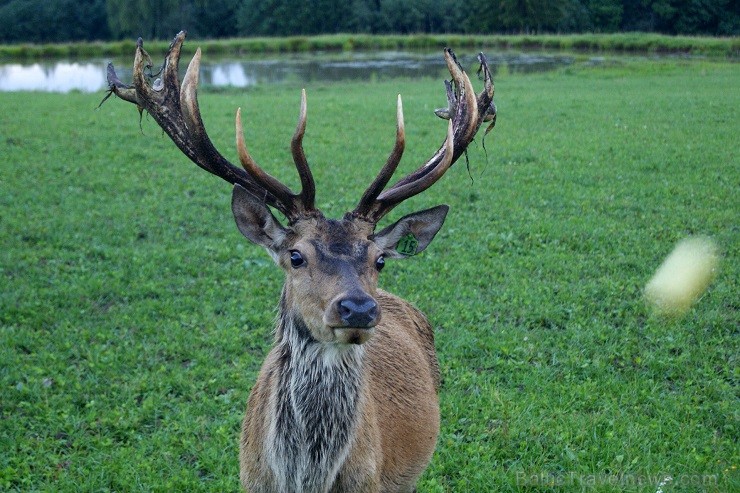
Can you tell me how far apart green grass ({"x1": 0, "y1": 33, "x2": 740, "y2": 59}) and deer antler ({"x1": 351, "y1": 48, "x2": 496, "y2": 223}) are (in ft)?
136

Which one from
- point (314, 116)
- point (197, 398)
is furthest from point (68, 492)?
point (314, 116)

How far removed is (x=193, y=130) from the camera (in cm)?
404

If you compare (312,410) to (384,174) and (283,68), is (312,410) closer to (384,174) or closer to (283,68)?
(384,174)

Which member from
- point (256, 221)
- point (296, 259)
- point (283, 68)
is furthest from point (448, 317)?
point (283, 68)

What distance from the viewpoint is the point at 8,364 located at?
5926 mm

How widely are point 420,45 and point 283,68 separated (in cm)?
1587

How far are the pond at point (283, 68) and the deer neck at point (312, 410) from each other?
27.9m

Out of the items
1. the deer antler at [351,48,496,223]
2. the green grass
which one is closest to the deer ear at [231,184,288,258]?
the deer antler at [351,48,496,223]

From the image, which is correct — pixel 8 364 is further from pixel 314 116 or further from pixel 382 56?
pixel 382 56

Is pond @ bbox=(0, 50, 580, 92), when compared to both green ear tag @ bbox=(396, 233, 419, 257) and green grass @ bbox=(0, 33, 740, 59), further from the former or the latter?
green ear tag @ bbox=(396, 233, 419, 257)

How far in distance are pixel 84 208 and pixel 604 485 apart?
8324 millimetres

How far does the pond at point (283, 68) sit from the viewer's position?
3344cm

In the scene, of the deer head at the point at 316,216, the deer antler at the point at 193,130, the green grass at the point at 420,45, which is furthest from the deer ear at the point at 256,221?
the green grass at the point at 420,45

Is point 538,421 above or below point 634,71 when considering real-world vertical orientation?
below
